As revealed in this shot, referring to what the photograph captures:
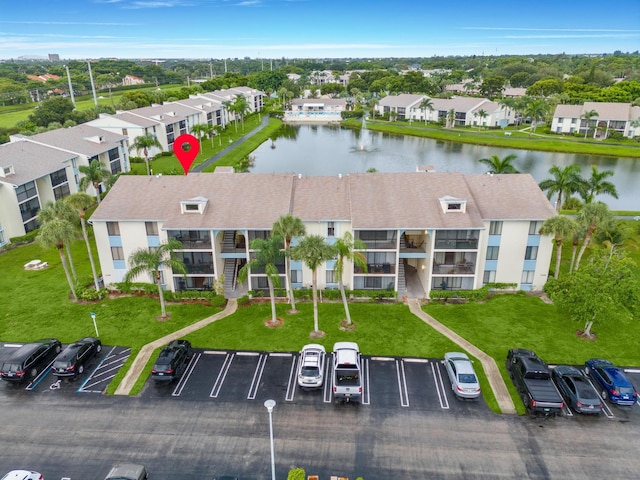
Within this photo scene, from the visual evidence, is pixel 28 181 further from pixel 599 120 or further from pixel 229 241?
pixel 599 120

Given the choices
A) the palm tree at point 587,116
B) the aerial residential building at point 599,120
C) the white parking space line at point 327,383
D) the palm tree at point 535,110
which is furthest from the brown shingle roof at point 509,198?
the aerial residential building at point 599,120

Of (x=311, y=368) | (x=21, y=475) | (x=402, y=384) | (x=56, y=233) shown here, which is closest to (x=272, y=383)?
(x=311, y=368)

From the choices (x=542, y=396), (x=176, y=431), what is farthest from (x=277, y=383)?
(x=542, y=396)

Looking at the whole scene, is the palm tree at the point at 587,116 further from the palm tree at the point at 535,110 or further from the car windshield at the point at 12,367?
the car windshield at the point at 12,367

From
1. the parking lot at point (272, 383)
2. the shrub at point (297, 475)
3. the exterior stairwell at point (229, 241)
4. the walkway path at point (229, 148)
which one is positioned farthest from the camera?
the walkway path at point (229, 148)

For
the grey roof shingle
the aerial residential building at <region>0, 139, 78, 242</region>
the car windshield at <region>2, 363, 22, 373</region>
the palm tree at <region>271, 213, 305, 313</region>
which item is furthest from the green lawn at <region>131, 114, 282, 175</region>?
the car windshield at <region>2, 363, 22, 373</region>

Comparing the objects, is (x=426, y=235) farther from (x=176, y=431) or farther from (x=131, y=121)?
(x=131, y=121)
